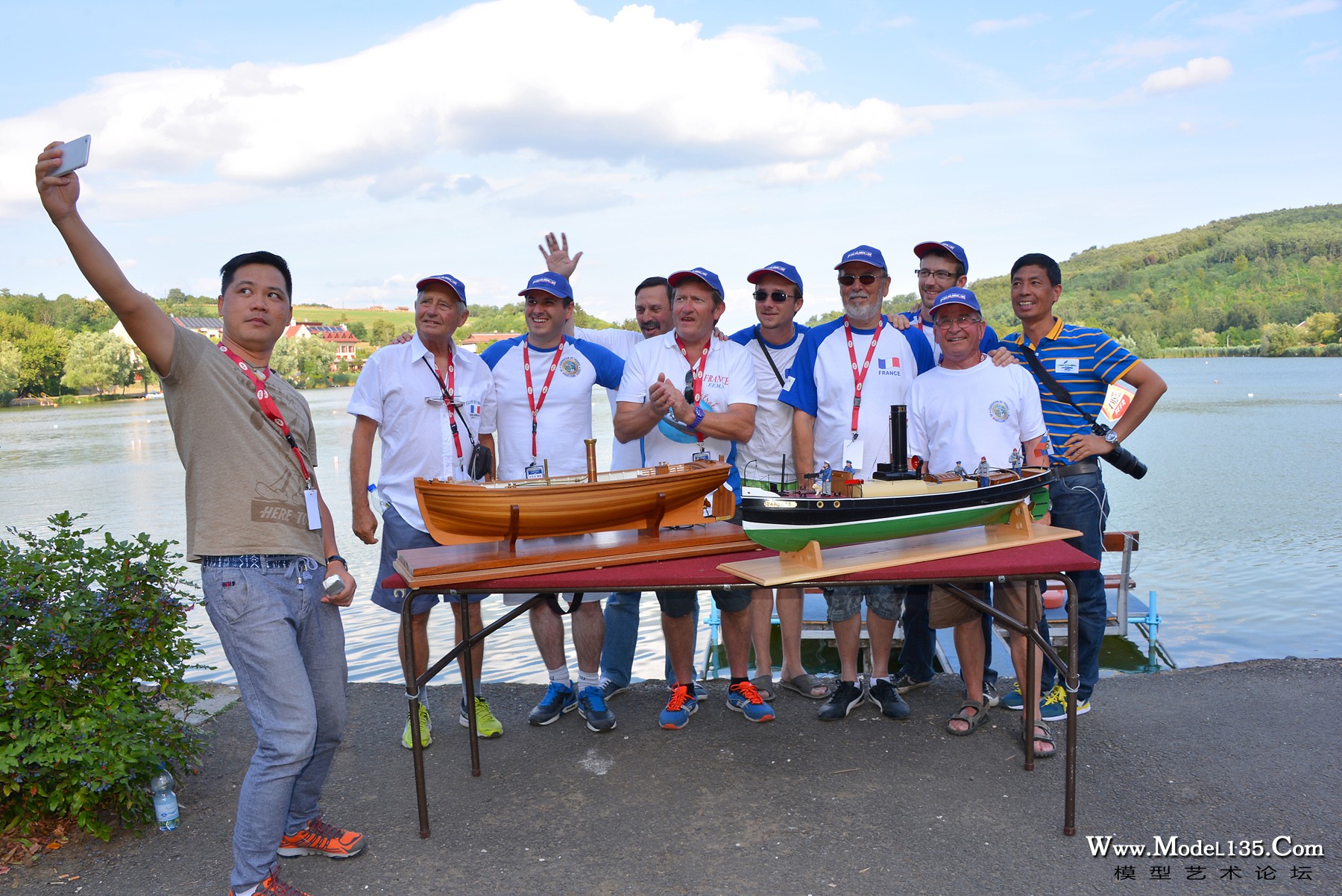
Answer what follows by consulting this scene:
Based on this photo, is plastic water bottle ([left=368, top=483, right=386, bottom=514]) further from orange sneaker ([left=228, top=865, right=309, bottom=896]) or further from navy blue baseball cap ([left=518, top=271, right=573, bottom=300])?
orange sneaker ([left=228, top=865, right=309, bottom=896])

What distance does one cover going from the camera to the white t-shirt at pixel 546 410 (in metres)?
5.31

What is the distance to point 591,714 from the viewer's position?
5164mm

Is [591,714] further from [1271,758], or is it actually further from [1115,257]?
[1115,257]

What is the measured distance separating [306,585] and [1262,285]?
134723 millimetres

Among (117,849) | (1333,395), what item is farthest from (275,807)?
(1333,395)

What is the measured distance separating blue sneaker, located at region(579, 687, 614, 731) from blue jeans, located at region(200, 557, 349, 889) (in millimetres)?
2036

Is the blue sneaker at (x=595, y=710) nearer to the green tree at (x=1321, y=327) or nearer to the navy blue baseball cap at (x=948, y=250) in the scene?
the navy blue baseball cap at (x=948, y=250)

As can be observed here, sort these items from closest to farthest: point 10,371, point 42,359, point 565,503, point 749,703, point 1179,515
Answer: point 565,503 < point 749,703 < point 1179,515 < point 10,371 < point 42,359

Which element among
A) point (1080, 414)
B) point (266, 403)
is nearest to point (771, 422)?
point (1080, 414)

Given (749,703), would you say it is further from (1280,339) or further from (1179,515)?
(1280,339)

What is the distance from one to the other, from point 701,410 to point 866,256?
54.3 inches

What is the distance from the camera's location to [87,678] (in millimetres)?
3920

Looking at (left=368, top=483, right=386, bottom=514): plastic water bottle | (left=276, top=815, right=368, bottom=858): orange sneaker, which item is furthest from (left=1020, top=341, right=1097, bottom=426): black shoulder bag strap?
(left=276, top=815, right=368, bottom=858): orange sneaker

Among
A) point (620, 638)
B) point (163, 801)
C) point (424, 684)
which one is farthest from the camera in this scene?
point (620, 638)
